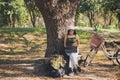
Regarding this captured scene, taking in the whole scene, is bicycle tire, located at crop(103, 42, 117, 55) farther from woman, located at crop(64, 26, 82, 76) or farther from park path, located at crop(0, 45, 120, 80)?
woman, located at crop(64, 26, 82, 76)

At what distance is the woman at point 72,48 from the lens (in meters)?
11.4

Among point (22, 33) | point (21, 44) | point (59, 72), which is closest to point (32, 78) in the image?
point (59, 72)

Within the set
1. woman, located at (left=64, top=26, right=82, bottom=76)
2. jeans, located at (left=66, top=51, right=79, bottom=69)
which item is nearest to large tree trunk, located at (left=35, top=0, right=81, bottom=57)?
woman, located at (left=64, top=26, right=82, bottom=76)

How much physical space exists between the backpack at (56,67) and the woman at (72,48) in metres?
0.35

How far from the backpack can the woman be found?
0.35 meters

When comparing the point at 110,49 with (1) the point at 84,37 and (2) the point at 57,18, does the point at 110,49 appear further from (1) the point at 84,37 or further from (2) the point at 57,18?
(1) the point at 84,37

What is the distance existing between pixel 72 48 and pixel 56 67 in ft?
3.39

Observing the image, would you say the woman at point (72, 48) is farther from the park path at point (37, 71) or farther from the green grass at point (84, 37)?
the green grass at point (84, 37)

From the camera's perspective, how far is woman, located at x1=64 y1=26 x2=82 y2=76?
11.4m

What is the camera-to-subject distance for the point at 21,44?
2109 centimetres

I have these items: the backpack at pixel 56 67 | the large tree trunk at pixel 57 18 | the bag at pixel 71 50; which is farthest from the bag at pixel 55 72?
the large tree trunk at pixel 57 18

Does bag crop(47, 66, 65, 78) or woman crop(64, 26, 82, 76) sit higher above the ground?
woman crop(64, 26, 82, 76)

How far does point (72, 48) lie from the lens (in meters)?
11.5

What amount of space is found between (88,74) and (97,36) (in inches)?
71.2
